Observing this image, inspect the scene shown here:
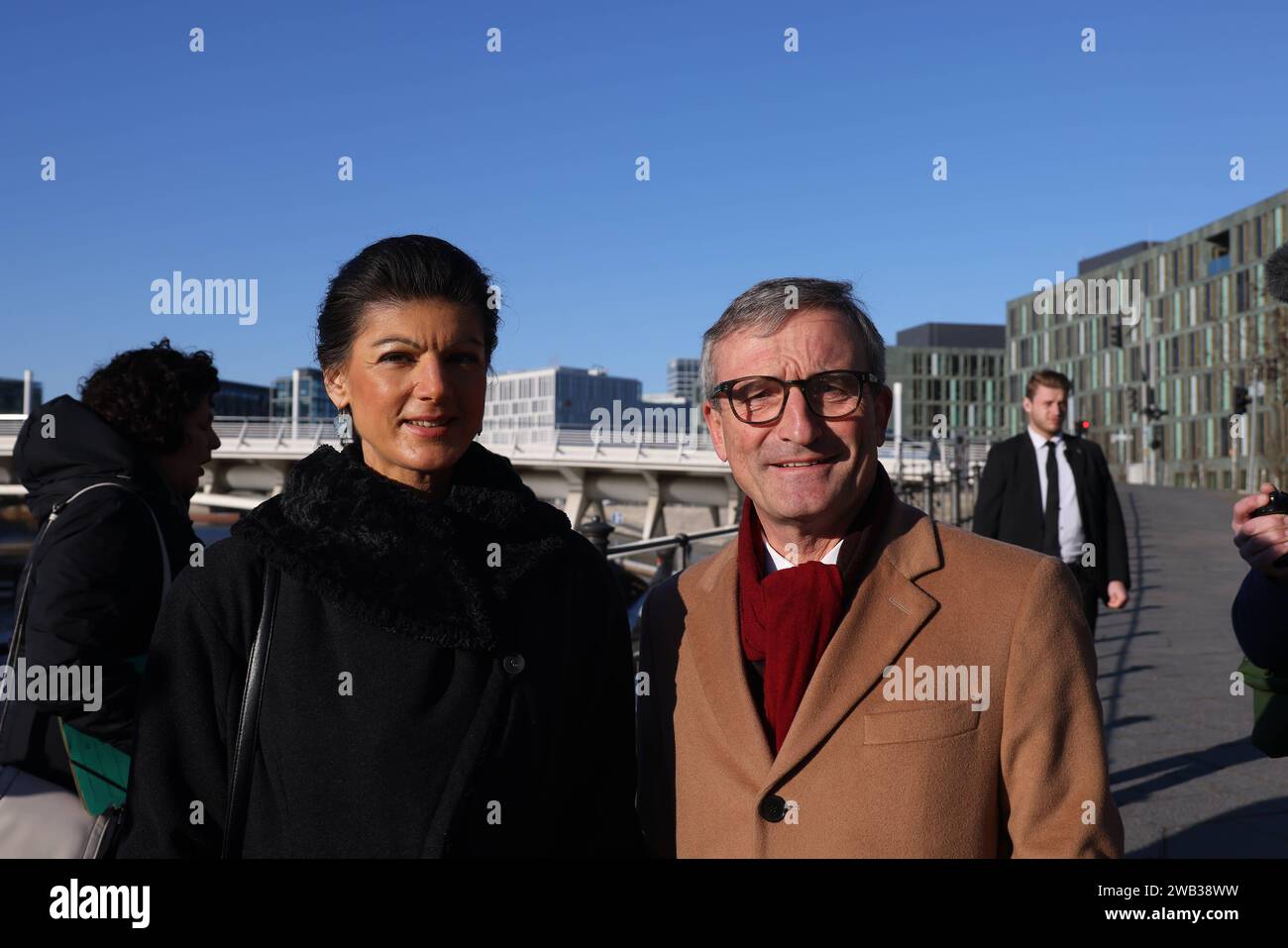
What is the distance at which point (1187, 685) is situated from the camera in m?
8.00

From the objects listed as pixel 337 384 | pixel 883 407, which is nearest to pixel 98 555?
pixel 337 384

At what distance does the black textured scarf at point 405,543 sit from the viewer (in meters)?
2.04

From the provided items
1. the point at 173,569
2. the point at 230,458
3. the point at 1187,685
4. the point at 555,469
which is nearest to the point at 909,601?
the point at 173,569

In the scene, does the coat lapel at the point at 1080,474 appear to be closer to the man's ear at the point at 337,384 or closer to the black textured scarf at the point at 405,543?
the black textured scarf at the point at 405,543

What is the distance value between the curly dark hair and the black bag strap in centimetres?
129

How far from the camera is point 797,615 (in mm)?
2156

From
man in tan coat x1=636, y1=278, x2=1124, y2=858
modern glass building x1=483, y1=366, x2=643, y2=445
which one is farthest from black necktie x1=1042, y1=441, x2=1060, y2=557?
modern glass building x1=483, y1=366, x2=643, y2=445

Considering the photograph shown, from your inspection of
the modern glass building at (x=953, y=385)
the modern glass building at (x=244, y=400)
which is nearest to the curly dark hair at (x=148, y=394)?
the modern glass building at (x=244, y=400)

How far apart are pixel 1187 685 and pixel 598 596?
274 inches

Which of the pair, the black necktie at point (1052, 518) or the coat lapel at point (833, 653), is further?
the black necktie at point (1052, 518)

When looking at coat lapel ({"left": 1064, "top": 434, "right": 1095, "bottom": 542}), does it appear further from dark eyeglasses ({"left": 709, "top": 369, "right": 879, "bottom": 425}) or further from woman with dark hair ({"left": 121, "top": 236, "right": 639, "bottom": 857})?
woman with dark hair ({"left": 121, "top": 236, "right": 639, "bottom": 857})

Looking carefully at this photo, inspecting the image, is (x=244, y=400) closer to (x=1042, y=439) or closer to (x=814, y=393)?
(x=1042, y=439)

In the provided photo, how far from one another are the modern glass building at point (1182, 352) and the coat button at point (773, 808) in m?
50.4

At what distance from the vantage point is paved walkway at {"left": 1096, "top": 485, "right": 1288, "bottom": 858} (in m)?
4.78
